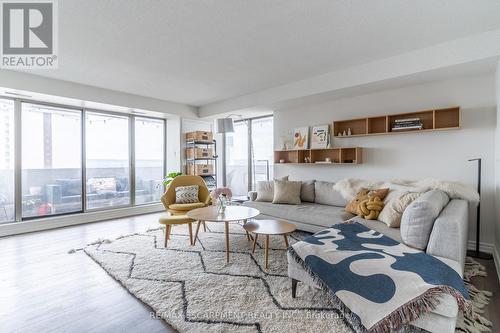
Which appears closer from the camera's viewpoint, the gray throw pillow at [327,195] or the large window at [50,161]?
the gray throw pillow at [327,195]

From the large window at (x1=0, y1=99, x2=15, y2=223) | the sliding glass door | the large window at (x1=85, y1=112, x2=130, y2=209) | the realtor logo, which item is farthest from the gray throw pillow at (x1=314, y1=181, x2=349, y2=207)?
the large window at (x1=0, y1=99, x2=15, y2=223)

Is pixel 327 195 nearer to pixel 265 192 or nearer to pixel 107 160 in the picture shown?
pixel 265 192

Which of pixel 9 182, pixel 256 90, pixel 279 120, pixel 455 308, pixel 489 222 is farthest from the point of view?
pixel 279 120

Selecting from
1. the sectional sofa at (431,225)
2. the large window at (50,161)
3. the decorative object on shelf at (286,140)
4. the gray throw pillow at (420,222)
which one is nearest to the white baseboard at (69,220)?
the large window at (50,161)

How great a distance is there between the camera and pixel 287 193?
4.30 meters

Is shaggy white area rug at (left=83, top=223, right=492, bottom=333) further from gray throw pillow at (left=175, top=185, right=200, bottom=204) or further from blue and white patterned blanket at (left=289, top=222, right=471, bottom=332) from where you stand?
gray throw pillow at (left=175, top=185, right=200, bottom=204)

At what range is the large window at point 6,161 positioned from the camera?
4.11m

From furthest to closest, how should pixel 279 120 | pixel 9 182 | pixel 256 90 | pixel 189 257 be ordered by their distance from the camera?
pixel 279 120, pixel 256 90, pixel 9 182, pixel 189 257

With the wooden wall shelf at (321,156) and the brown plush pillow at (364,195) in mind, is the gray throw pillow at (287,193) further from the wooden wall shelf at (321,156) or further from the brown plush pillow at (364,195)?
the brown plush pillow at (364,195)

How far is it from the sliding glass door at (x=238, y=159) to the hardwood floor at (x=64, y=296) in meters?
3.75

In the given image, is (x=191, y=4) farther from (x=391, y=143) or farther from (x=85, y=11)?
(x=391, y=143)

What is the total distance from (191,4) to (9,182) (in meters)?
4.38

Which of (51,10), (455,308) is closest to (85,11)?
(51,10)

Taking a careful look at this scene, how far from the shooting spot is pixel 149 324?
180cm
